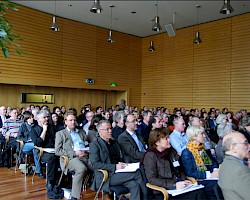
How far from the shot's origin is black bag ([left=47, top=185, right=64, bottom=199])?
3996mm

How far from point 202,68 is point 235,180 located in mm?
11010

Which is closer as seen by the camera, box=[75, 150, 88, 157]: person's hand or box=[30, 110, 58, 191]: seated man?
box=[75, 150, 88, 157]: person's hand

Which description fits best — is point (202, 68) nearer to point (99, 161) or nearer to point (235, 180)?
point (99, 161)

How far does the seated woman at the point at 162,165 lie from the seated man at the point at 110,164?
20 cm

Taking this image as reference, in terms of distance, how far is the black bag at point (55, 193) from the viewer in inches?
157

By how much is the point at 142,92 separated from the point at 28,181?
10.8 meters

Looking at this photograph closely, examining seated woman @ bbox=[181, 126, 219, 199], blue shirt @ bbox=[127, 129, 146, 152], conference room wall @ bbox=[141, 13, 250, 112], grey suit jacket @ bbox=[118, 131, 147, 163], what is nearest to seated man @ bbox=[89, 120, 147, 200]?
grey suit jacket @ bbox=[118, 131, 147, 163]

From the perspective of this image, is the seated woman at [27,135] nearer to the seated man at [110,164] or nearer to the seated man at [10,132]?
the seated man at [10,132]

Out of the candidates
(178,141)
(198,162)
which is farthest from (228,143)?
(178,141)

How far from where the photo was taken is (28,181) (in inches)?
191

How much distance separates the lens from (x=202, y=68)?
12438mm

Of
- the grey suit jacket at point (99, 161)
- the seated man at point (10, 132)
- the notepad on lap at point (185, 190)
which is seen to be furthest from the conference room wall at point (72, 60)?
the notepad on lap at point (185, 190)

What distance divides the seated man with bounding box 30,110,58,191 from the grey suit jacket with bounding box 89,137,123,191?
121 cm

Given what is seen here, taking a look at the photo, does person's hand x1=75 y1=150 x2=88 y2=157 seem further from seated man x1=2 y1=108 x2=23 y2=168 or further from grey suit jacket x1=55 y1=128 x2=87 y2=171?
seated man x1=2 y1=108 x2=23 y2=168
